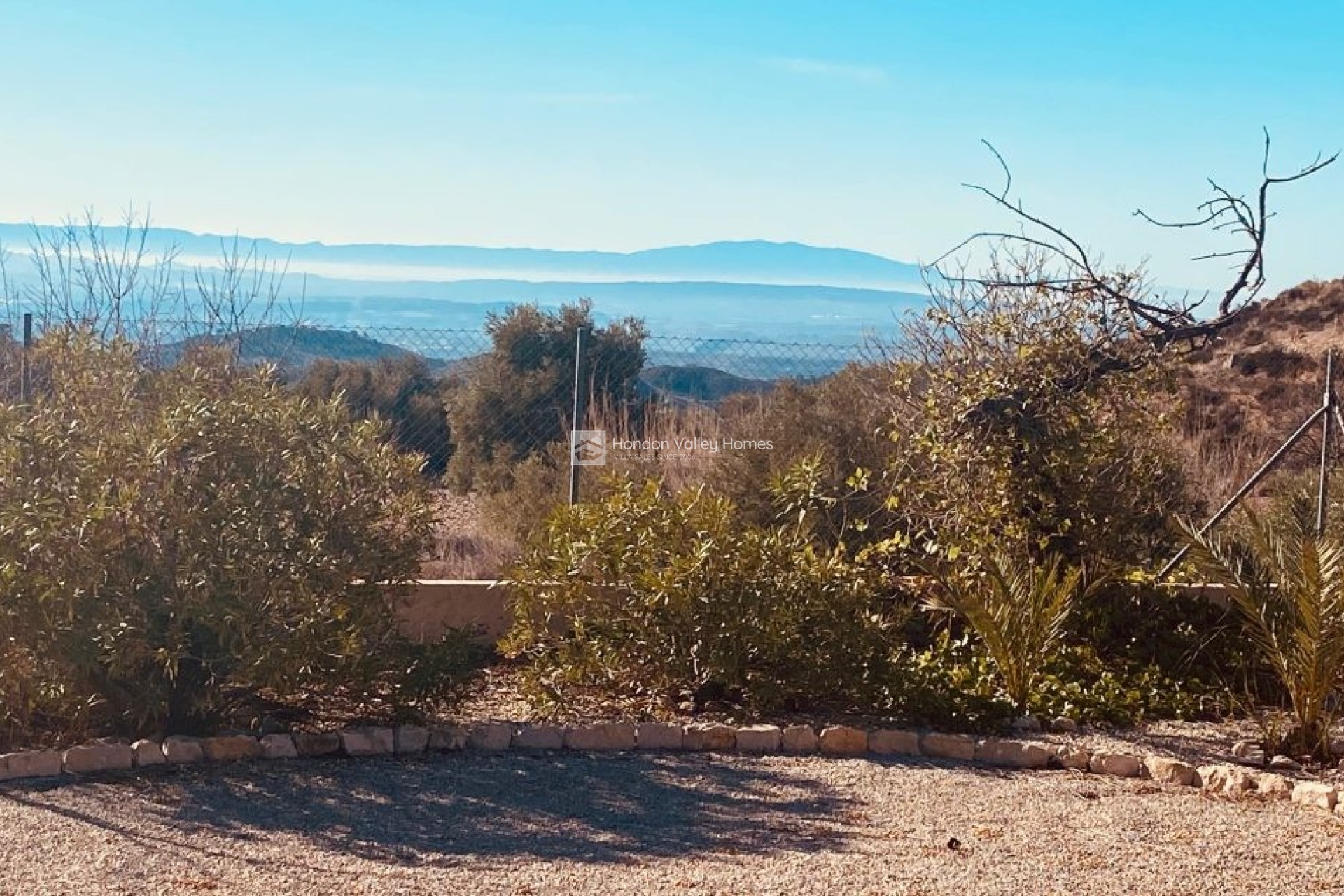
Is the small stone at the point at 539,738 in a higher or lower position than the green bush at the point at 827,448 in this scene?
lower

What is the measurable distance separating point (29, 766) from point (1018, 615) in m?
4.18

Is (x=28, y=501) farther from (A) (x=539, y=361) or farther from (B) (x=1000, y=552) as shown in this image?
(A) (x=539, y=361)

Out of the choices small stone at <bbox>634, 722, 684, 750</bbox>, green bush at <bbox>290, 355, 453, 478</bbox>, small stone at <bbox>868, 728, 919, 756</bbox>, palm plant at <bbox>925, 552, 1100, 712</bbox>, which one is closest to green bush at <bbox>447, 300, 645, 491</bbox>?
green bush at <bbox>290, 355, 453, 478</bbox>

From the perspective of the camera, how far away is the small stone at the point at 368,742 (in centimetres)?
588

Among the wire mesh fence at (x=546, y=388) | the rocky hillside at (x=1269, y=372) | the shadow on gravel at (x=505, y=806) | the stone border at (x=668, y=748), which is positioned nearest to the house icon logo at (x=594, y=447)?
the wire mesh fence at (x=546, y=388)

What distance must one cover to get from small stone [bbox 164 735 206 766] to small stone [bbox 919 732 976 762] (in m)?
2.85

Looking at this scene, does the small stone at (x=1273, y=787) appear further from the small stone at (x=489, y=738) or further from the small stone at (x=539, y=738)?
the small stone at (x=489, y=738)

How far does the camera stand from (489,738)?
6078 mm

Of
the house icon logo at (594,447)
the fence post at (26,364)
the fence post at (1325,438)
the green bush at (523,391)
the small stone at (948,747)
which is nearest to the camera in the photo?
the small stone at (948,747)

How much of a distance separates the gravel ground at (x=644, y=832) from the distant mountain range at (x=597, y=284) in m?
3.87

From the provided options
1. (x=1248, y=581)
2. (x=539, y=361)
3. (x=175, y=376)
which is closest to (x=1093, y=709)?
(x=1248, y=581)

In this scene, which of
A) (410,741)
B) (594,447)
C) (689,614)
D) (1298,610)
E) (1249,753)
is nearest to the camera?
(410,741)

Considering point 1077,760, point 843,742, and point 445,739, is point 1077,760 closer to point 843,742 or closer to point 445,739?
point 843,742

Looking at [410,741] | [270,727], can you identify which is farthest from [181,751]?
[410,741]
